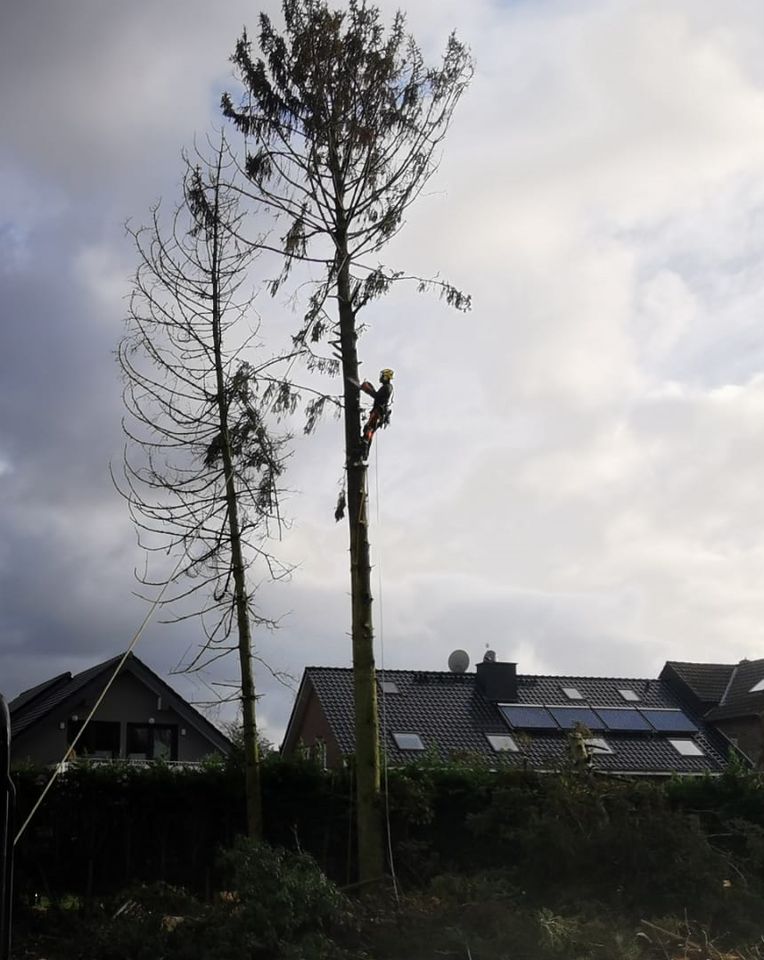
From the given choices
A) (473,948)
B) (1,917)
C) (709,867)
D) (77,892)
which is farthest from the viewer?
(77,892)

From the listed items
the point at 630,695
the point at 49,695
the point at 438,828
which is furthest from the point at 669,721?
the point at 438,828

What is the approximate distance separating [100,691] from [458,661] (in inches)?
402

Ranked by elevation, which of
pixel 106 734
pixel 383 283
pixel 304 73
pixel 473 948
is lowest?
pixel 473 948

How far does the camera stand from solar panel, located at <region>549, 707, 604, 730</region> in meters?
29.2

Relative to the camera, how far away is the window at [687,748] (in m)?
29.1

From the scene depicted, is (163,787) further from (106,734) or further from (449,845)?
(106,734)

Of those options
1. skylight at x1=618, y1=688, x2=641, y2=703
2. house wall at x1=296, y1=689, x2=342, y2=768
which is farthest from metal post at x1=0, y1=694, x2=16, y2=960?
skylight at x1=618, y1=688, x2=641, y2=703

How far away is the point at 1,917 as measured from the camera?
155 inches

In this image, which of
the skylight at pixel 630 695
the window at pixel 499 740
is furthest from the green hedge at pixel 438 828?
the skylight at pixel 630 695

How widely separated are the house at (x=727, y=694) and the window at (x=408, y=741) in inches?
360

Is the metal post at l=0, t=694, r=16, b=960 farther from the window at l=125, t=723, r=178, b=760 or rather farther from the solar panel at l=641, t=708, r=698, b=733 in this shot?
the solar panel at l=641, t=708, r=698, b=733

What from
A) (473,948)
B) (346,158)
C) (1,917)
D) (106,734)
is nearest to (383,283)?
(346,158)

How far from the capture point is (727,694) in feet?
108

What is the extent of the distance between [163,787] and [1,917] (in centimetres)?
1026
